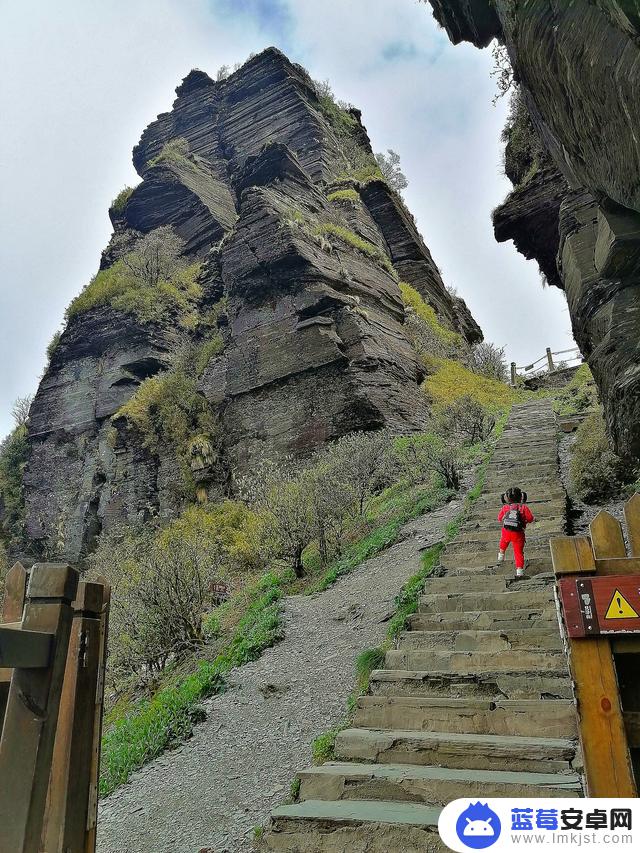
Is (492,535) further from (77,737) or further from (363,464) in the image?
(363,464)

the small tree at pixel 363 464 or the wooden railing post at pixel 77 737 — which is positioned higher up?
the small tree at pixel 363 464

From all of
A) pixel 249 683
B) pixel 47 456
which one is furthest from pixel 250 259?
pixel 249 683

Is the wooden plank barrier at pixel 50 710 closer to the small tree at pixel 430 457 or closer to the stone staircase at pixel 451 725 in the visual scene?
the stone staircase at pixel 451 725

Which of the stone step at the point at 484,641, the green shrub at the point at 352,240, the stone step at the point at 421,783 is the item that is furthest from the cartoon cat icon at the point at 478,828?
the green shrub at the point at 352,240

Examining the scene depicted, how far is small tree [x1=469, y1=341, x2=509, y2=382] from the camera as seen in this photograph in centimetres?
2698

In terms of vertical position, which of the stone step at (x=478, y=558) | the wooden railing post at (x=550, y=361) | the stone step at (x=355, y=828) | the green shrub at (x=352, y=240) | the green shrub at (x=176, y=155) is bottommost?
the stone step at (x=355, y=828)

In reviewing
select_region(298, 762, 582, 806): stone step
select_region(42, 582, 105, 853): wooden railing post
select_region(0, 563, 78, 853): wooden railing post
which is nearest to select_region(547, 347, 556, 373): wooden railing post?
select_region(298, 762, 582, 806): stone step

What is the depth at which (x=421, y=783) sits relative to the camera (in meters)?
3.62

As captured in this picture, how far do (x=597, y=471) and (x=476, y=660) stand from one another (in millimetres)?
5738

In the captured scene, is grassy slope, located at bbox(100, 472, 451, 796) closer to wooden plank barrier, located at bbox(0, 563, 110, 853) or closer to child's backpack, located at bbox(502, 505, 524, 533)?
child's backpack, located at bbox(502, 505, 524, 533)

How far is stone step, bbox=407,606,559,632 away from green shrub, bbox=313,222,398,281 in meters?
21.1

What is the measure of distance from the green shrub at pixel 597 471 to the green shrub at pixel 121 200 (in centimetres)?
3403

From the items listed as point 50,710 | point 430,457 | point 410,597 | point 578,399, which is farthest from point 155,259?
point 50,710

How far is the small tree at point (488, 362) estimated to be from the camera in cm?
2698
